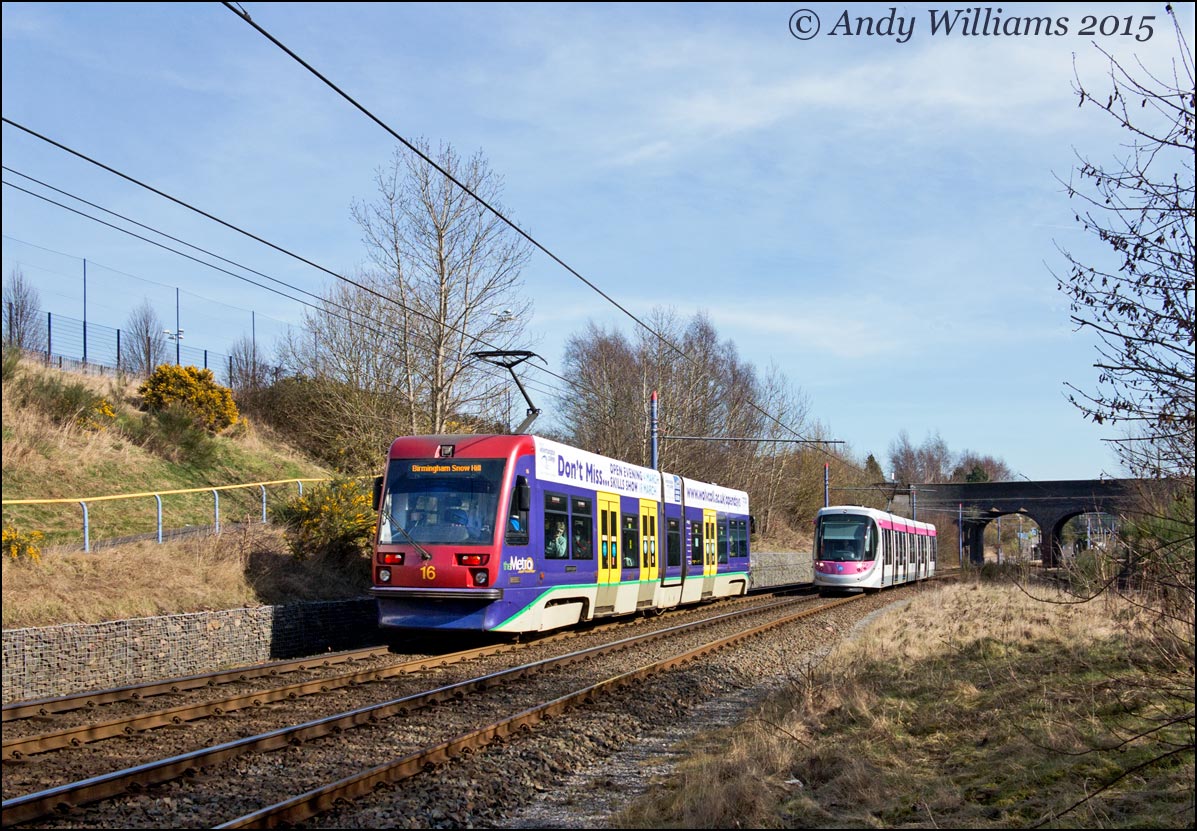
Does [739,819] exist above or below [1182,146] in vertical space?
below

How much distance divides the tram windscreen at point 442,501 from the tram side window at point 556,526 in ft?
5.00

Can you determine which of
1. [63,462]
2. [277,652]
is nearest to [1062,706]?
[277,652]

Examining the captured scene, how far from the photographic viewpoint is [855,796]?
696cm

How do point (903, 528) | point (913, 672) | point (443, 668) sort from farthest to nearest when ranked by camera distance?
point (903, 528) → point (443, 668) → point (913, 672)

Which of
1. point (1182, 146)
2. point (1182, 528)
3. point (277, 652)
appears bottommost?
point (277, 652)

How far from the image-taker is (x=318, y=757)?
811cm

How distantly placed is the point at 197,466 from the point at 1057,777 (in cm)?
2549

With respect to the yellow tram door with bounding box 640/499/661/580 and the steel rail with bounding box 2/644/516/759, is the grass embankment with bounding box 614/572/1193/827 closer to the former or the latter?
the steel rail with bounding box 2/644/516/759

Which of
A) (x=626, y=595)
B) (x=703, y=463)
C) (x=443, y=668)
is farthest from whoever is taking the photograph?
(x=703, y=463)

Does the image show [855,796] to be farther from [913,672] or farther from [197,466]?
[197,466]

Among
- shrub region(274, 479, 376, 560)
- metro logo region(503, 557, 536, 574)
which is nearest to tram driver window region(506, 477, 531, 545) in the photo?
metro logo region(503, 557, 536, 574)

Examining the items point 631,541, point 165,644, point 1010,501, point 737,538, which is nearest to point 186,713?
point 165,644

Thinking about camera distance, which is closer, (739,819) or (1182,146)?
(1182,146)

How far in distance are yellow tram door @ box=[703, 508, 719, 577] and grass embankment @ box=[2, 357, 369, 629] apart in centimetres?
915
